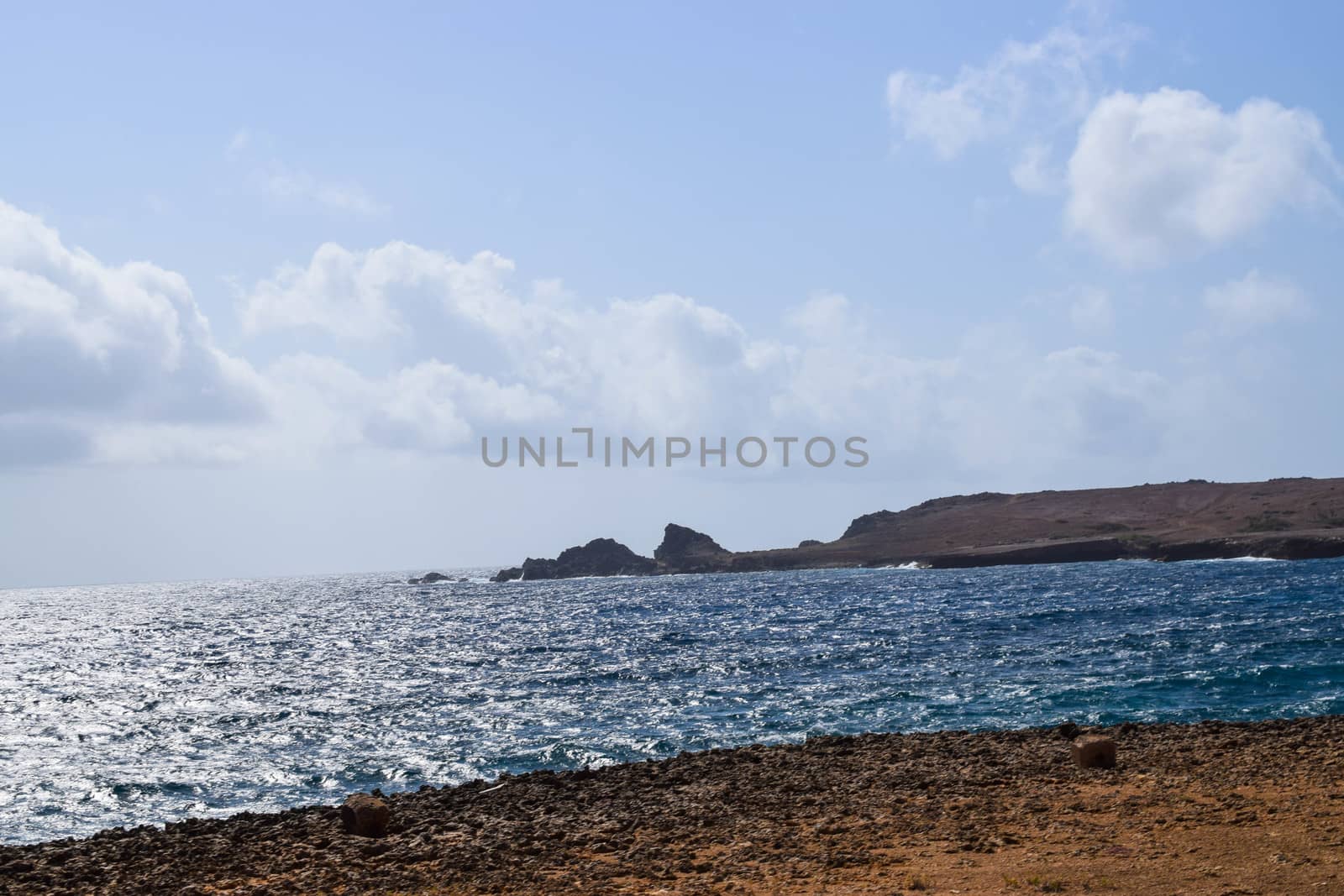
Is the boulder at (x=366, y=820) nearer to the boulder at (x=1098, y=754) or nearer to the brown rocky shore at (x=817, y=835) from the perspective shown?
the brown rocky shore at (x=817, y=835)

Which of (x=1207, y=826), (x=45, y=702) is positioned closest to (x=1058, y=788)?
(x=1207, y=826)

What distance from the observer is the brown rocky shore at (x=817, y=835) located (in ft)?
42.7

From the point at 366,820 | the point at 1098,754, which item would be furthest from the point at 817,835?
the point at 366,820

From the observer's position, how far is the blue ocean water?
27.0 m

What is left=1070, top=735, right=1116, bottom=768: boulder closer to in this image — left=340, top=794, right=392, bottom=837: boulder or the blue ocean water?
the blue ocean water

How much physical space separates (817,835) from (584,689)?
2517cm

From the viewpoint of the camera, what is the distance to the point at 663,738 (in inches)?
1115

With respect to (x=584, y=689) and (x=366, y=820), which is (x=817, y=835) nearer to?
(x=366, y=820)

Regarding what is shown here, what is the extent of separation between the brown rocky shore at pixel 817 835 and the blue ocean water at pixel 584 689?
22.5 ft

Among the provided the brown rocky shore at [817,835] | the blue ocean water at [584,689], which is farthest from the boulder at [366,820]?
the blue ocean water at [584,689]

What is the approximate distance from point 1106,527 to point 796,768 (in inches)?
7397

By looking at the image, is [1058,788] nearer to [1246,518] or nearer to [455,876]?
[455,876]

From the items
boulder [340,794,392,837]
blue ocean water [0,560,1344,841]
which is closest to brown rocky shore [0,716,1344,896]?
boulder [340,794,392,837]

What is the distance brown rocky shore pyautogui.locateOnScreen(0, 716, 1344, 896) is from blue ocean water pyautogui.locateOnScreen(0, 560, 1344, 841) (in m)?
6.85
